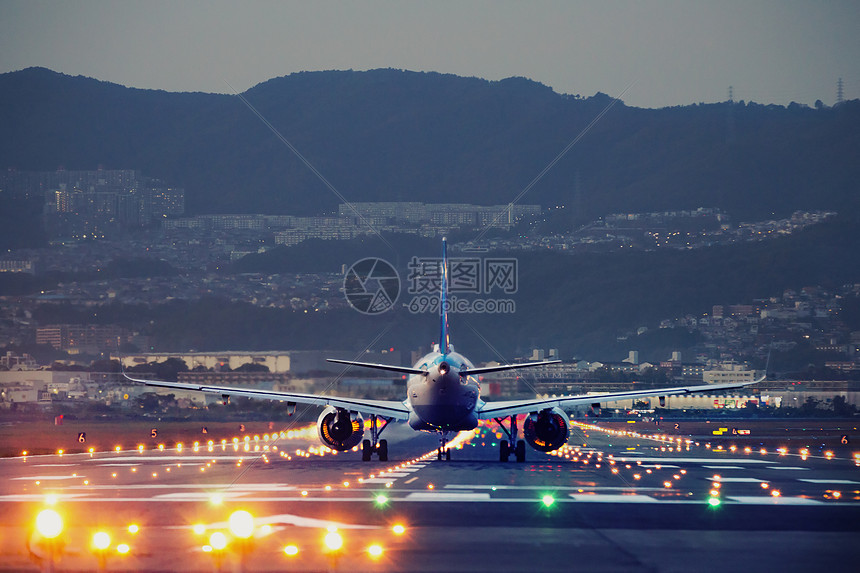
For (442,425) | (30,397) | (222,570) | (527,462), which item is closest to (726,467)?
(527,462)

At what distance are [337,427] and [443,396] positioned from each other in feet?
19.8

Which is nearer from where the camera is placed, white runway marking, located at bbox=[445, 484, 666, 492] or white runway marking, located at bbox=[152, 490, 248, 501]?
white runway marking, located at bbox=[152, 490, 248, 501]

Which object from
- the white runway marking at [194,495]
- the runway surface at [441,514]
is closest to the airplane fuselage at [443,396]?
the runway surface at [441,514]

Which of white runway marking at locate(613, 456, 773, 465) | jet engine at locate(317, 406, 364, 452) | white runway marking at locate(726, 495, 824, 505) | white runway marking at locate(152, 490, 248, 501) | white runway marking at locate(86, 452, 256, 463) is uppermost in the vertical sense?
jet engine at locate(317, 406, 364, 452)

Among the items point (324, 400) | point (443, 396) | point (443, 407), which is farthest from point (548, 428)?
point (324, 400)

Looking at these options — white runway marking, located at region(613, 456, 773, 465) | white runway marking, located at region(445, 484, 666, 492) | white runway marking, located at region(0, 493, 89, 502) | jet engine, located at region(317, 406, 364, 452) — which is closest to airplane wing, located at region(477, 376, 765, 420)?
white runway marking, located at region(613, 456, 773, 465)

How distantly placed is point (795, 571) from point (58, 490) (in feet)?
75.9

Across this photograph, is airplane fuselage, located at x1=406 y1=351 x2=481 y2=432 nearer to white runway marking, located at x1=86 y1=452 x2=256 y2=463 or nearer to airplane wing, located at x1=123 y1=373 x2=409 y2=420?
airplane wing, located at x1=123 y1=373 x2=409 y2=420

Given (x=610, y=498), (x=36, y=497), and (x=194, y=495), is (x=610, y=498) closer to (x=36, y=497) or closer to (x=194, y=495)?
(x=194, y=495)

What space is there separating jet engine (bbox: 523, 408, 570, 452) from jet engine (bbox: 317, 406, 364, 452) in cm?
798

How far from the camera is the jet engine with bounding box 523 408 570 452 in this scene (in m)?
50.7

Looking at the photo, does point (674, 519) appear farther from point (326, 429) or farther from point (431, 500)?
point (326, 429)

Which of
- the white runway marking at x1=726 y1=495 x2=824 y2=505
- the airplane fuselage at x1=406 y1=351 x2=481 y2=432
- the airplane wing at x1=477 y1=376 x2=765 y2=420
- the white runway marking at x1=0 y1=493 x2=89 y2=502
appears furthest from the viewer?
the airplane wing at x1=477 y1=376 x2=765 y2=420

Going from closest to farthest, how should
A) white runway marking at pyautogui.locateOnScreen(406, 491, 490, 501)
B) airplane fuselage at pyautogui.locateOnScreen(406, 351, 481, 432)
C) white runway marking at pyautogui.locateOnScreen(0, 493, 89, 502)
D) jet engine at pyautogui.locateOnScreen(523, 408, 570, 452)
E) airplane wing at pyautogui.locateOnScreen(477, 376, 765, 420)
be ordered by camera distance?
white runway marking at pyautogui.locateOnScreen(0, 493, 89, 502), white runway marking at pyautogui.locateOnScreen(406, 491, 490, 501), airplane fuselage at pyautogui.locateOnScreen(406, 351, 481, 432), airplane wing at pyautogui.locateOnScreen(477, 376, 765, 420), jet engine at pyautogui.locateOnScreen(523, 408, 570, 452)
